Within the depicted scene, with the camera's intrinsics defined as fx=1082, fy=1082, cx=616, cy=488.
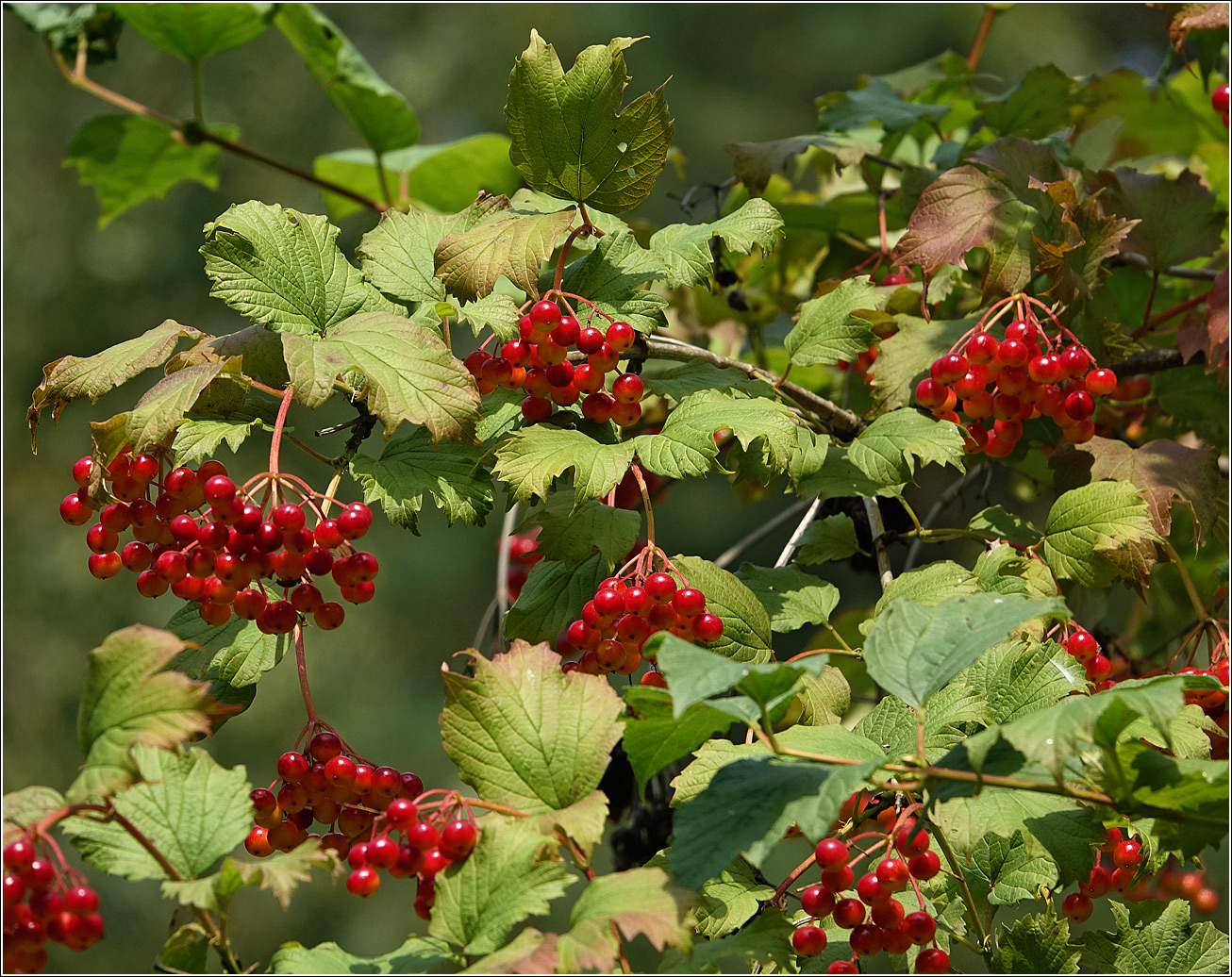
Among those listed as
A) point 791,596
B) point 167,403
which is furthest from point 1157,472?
point 167,403

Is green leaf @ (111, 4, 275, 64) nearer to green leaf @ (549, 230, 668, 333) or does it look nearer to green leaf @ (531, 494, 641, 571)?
green leaf @ (549, 230, 668, 333)

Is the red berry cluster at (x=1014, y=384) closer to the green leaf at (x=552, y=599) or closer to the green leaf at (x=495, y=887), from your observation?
the green leaf at (x=552, y=599)

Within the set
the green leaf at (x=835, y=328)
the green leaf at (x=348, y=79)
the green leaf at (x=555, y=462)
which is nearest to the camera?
the green leaf at (x=555, y=462)

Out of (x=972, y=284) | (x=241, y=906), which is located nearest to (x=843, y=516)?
(x=972, y=284)

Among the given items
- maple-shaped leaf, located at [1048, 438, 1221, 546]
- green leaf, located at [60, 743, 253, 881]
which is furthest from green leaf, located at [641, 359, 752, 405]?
green leaf, located at [60, 743, 253, 881]

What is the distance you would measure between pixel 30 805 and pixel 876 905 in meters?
0.44

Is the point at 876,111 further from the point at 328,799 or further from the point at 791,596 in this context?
the point at 328,799

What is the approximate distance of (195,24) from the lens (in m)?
1.35

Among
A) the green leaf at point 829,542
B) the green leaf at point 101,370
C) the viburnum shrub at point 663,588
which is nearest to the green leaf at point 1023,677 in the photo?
the viburnum shrub at point 663,588

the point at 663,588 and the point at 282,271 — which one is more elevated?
the point at 282,271

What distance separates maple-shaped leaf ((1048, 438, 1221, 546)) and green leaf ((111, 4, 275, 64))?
3.48 ft

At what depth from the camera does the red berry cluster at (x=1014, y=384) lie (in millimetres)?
868

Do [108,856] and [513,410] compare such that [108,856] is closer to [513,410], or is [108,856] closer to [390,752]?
[513,410]

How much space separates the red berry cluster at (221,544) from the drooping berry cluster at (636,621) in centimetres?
15
